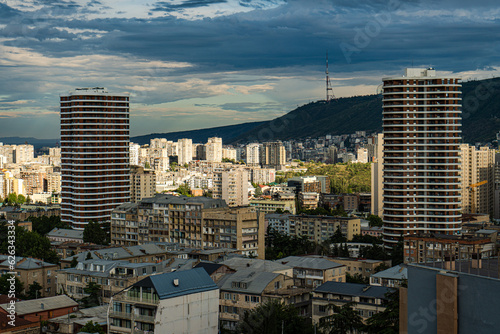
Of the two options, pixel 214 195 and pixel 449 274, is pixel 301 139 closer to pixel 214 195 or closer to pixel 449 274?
pixel 214 195

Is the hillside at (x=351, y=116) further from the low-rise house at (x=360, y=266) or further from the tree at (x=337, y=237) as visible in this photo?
the low-rise house at (x=360, y=266)

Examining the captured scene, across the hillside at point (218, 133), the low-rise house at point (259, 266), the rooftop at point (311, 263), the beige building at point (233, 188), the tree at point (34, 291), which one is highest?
the hillside at point (218, 133)

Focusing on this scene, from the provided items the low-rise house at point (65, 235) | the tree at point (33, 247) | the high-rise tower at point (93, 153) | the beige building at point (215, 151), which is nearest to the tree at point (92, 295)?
the tree at point (33, 247)

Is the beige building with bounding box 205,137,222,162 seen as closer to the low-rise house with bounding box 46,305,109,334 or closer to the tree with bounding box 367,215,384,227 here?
the tree with bounding box 367,215,384,227

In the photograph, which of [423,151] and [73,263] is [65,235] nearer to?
[73,263]

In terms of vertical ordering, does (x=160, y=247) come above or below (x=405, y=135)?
below

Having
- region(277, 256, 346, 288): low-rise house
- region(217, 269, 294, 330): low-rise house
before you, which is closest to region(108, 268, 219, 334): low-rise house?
region(217, 269, 294, 330): low-rise house

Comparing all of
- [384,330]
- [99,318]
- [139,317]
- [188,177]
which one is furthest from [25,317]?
[188,177]
